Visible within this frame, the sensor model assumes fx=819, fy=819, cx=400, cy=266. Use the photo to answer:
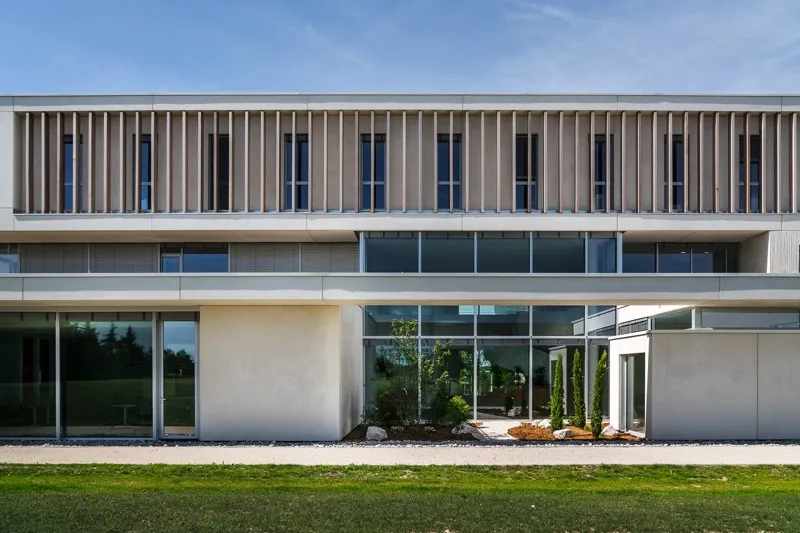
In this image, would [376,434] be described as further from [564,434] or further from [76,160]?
[76,160]

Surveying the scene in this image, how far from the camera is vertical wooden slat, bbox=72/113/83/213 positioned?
23.2m

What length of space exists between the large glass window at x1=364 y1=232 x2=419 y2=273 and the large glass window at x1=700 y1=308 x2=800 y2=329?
8145 millimetres

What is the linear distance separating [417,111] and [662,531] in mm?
15876

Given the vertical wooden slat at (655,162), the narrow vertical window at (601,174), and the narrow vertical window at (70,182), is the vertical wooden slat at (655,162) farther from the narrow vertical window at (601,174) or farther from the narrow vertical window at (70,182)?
the narrow vertical window at (70,182)

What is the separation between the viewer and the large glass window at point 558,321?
24.7 metres

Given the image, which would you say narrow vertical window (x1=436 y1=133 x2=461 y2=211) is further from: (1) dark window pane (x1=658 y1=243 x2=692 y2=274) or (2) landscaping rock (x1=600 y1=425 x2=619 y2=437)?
(2) landscaping rock (x1=600 y1=425 x2=619 y2=437)

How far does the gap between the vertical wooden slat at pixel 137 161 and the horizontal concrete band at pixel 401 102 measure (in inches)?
16.5

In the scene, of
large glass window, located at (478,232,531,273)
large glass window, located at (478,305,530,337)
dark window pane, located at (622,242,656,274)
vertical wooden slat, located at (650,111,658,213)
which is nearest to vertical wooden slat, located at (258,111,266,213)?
large glass window, located at (478,232,531,273)

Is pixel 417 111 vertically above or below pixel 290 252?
above

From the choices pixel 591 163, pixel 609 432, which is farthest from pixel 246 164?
pixel 609 432

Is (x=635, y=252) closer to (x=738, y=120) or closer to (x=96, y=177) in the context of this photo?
(x=738, y=120)

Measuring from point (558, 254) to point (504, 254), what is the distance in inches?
60.8

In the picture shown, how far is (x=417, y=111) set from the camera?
921 inches

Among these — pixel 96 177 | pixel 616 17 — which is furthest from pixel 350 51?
pixel 96 177
